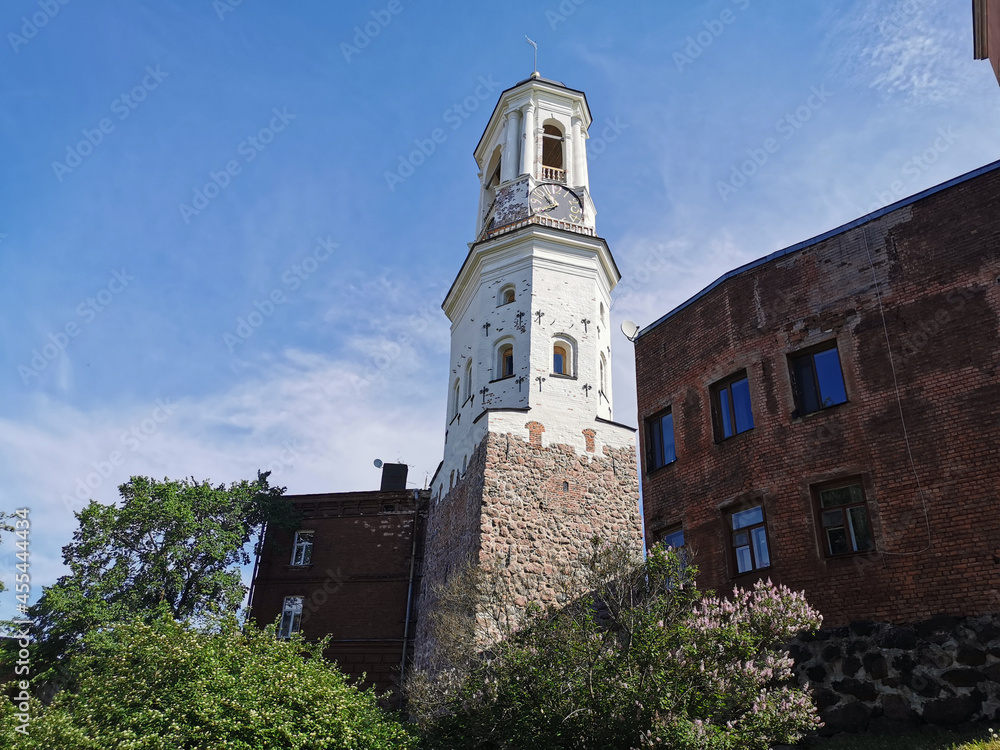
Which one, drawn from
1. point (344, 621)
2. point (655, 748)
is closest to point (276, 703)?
point (655, 748)

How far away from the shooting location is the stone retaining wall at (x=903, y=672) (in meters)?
11.1

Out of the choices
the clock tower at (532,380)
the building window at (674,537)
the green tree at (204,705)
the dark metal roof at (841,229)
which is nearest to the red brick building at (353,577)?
the clock tower at (532,380)

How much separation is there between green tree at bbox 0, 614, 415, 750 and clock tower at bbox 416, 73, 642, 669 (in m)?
7.29

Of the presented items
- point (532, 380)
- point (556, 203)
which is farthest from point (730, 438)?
point (556, 203)

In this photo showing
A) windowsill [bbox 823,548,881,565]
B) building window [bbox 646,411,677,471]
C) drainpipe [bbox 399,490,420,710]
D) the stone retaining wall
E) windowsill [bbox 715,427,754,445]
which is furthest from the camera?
drainpipe [bbox 399,490,420,710]

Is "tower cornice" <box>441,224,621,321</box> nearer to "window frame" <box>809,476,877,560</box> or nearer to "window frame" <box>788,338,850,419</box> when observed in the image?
"window frame" <box>788,338,850,419</box>

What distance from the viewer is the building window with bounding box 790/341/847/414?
14.5 meters

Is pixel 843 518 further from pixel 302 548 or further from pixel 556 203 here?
pixel 302 548

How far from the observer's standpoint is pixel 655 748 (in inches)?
401

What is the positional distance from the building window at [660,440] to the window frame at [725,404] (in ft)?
4.20

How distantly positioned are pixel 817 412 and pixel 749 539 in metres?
2.68

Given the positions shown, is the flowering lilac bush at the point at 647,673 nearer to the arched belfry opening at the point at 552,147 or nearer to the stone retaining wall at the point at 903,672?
the stone retaining wall at the point at 903,672

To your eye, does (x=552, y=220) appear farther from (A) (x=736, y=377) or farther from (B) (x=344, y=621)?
(B) (x=344, y=621)

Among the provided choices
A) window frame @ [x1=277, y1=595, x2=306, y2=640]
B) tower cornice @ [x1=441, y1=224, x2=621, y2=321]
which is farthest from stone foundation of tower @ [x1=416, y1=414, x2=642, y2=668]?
tower cornice @ [x1=441, y1=224, x2=621, y2=321]
